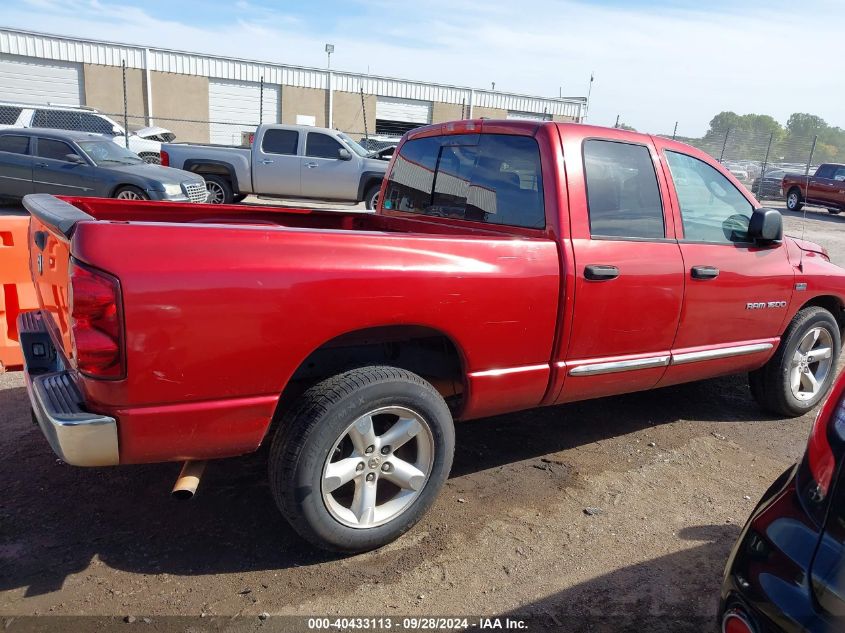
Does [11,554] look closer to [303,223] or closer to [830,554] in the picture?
[303,223]

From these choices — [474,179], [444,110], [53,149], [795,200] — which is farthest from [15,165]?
[444,110]

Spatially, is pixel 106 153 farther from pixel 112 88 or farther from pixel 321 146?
pixel 112 88

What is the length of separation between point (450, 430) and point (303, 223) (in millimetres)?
2194

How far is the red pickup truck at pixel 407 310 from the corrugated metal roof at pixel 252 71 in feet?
88.5

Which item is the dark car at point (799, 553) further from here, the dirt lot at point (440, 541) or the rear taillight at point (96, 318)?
the rear taillight at point (96, 318)

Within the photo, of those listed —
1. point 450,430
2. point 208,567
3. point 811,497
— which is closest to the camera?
point 811,497

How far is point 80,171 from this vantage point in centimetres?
1163

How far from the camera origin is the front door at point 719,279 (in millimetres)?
3785

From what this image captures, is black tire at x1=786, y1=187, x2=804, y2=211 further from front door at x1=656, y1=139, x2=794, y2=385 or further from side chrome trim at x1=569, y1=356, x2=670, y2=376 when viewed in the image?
side chrome trim at x1=569, y1=356, x2=670, y2=376

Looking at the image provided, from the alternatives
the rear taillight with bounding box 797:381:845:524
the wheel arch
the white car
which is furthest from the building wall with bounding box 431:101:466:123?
the rear taillight with bounding box 797:381:845:524

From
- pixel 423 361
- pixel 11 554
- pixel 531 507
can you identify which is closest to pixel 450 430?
pixel 423 361

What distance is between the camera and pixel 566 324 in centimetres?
326

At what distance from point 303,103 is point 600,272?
3231 centimetres

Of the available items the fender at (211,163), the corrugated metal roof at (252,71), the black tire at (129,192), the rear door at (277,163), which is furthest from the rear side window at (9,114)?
the corrugated metal roof at (252,71)
